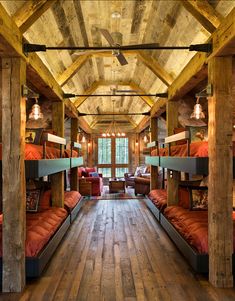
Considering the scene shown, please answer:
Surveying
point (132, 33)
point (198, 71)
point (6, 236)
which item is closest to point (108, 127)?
point (132, 33)

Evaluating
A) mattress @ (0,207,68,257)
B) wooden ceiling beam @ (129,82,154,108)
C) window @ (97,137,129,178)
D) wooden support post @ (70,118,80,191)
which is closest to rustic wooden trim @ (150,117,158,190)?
wooden ceiling beam @ (129,82,154,108)

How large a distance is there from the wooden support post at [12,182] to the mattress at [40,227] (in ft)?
0.98

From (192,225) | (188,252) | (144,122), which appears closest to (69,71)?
(192,225)

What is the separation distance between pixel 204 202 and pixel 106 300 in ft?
8.99

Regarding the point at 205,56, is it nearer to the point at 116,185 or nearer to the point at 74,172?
the point at 74,172

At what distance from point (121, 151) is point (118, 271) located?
1063 cm

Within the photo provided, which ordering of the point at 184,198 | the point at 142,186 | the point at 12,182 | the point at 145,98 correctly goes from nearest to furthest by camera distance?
the point at 12,182 < the point at 184,198 < the point at 145,98 < the point at 142,186

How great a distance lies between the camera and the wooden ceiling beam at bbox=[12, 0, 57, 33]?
3016 mm

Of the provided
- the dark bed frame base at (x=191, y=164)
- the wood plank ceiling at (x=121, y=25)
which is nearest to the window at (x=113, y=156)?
the wood plank ceiling at (x=121, y=25)

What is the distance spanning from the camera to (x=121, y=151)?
45.8 feet

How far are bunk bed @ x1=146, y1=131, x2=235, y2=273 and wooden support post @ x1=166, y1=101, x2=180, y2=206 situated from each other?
144mm

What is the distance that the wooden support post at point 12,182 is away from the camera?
2.96 m

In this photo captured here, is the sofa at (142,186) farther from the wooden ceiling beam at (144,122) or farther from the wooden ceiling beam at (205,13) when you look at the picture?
the wooden ceiling beam at (205,13)

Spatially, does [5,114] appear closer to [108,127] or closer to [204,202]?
[204,202]
